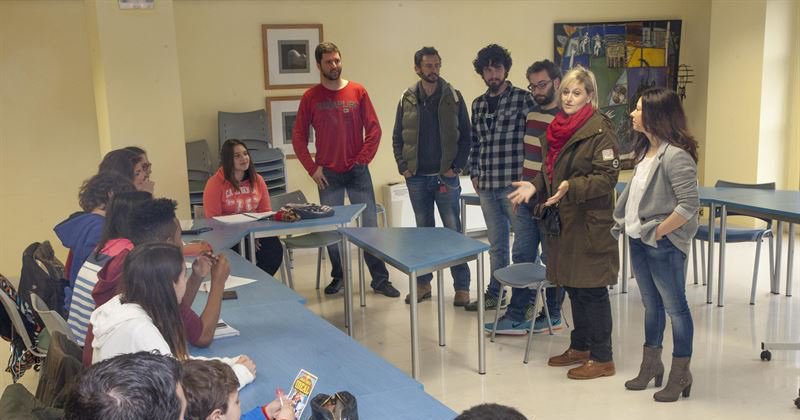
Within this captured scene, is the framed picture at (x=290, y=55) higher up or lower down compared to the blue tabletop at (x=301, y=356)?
higher up

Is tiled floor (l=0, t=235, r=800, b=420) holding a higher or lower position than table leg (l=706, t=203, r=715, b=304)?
lower

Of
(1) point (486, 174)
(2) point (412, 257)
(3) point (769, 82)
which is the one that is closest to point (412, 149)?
(1) point (486, 174)

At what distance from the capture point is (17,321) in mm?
3533

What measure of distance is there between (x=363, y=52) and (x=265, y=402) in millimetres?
5708

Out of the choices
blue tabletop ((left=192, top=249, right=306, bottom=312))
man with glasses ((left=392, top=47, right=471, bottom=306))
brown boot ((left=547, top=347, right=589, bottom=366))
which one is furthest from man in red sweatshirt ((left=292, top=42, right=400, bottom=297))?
blue tabletop ((left=192, top=249, right=306, bottom=312))

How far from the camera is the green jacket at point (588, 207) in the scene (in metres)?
3.99

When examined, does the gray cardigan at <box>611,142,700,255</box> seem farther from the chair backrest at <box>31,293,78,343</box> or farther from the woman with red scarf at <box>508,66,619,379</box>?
the chair backrest at <box>31,293,78,343</box>

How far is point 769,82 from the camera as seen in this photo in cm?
778

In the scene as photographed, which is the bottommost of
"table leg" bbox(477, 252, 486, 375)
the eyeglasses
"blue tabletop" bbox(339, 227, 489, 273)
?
"table leg" bbox(477, 252, 486, 375)

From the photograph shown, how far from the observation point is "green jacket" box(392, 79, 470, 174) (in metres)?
5.64

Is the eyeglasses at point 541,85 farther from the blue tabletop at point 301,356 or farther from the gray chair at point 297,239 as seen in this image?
the blue tabletop at point 301,356

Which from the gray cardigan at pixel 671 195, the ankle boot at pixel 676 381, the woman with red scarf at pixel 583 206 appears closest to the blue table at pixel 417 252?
the woman with red scarf at pixel 583 206

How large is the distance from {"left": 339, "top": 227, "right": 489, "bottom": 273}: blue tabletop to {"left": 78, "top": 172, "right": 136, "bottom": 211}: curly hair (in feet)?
4.29

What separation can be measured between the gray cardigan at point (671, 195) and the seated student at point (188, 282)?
196 cm
